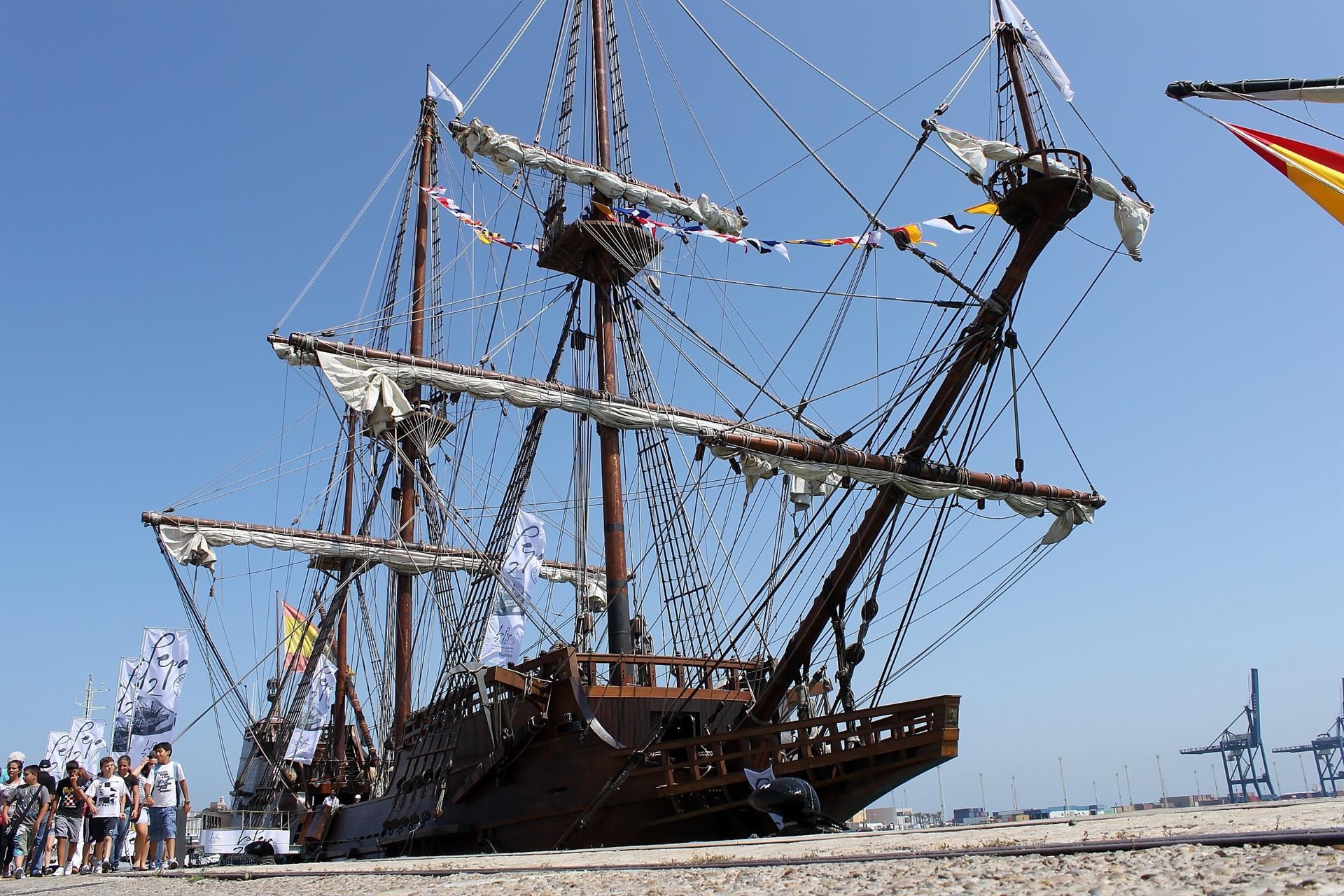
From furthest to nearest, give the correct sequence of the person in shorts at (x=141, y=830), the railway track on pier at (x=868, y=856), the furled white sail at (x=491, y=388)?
the furled white sail at (x=491, y=388), the person in shorts at (x=141, y=830), the railway track on pier at (x=868, y=856)

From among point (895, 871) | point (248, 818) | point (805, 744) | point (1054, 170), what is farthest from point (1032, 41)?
point (248, 818)

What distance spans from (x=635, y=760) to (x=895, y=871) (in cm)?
901

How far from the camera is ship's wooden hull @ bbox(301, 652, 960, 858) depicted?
13.3 metres

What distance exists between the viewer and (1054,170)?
14438 mm

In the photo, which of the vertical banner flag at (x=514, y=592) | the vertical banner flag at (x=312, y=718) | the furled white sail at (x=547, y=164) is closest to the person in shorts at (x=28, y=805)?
the vertical banner flag at (x=514, y=592)

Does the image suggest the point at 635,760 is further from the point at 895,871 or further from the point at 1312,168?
the point at 1312,168

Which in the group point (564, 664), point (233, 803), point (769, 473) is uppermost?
point (769, 473)

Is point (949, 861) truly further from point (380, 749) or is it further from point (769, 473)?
point (380, 749)

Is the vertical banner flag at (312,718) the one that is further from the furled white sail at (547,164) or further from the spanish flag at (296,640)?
the furled white sail at (547,164)

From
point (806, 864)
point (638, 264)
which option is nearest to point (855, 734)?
point (806, 864)

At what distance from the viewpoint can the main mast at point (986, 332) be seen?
47.4 ft

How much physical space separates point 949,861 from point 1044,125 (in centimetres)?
1266

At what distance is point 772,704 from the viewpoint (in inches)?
569

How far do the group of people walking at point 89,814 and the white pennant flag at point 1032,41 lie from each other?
15.2 m
